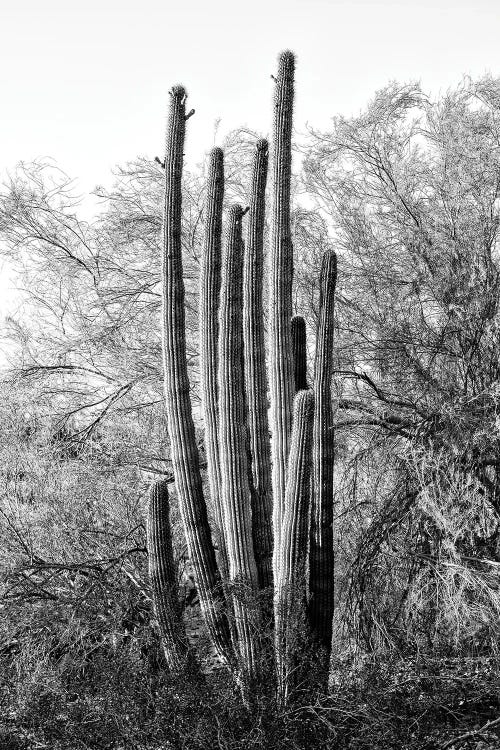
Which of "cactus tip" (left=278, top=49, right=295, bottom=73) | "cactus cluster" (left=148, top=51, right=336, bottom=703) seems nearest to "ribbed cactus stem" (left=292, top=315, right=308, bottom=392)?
"cactus cluster" (left=148, top=51, right=336, bottom=703)

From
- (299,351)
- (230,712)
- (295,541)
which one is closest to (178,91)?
(299,351)

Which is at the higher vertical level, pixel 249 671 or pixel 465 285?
pixel 465 285

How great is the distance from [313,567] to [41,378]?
306 inches

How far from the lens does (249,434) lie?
8.55 meters

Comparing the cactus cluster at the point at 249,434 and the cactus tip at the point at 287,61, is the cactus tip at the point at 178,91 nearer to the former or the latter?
the cactus cluster at the point at 249,434

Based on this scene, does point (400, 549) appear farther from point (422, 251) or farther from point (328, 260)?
point (422, 251)

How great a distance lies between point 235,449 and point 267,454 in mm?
438

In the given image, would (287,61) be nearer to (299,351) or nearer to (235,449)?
(299,351)

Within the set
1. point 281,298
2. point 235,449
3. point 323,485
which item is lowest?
point 323,485

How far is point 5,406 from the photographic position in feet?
47.8

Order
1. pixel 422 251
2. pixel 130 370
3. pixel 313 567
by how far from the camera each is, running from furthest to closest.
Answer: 1. pixel 130 370
2. pixel 422 251
3. pixel 313 567

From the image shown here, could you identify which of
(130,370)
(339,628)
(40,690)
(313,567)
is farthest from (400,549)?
(130,370)

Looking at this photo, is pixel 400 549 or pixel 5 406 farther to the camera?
pixel 5 406

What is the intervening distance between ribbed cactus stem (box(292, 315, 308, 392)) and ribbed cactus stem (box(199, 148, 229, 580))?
0.71m
